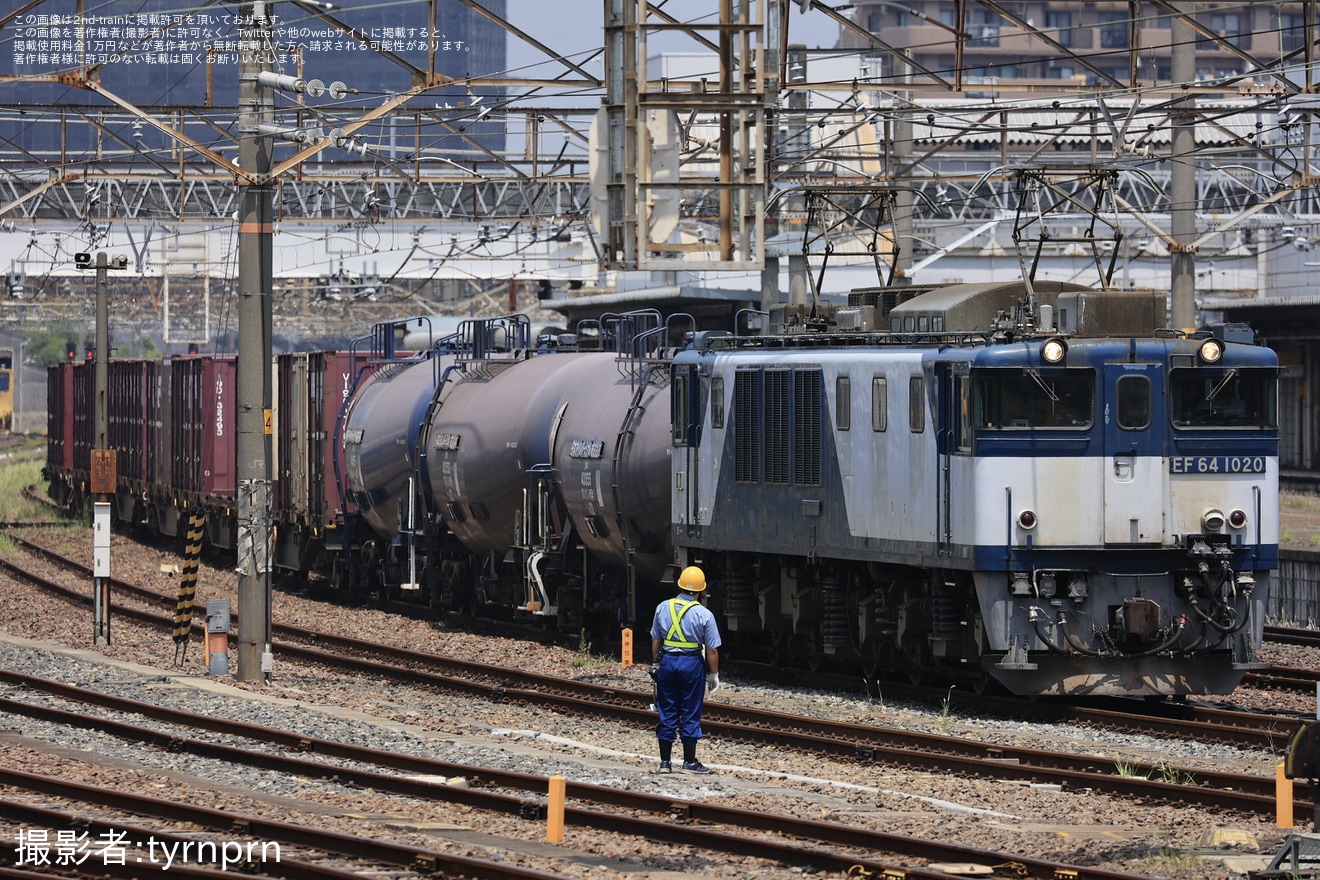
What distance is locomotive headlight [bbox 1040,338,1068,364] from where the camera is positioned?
18.2 m

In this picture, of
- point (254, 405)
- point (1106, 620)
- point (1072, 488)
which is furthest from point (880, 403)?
point (254, 405)

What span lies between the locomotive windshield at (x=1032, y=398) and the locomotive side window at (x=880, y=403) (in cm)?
155

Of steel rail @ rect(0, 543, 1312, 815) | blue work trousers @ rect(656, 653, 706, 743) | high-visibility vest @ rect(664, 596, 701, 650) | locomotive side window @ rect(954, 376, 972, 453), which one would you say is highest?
locomotive side window @ rect(954, 376, 972, 453)

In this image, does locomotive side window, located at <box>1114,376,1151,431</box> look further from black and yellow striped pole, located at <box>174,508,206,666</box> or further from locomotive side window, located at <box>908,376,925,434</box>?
black and yellow striped pole, located at <box>174,508,206,666</box>

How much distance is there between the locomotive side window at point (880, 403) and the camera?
64.2ft

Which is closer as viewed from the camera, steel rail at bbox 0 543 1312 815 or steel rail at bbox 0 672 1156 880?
steel rail at bbox 0 672 1156 880

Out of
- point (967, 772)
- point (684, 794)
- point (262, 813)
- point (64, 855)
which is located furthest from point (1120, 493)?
point (64, 855)

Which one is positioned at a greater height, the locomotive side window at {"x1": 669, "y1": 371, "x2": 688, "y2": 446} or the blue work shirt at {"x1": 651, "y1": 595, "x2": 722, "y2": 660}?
the locomotive side window at {"x1": 669, "y1": 371, "x2": 688, "y2": 446}

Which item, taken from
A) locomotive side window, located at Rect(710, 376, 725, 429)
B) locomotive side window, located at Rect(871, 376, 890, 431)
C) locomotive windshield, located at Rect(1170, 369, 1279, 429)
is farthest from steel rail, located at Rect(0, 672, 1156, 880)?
locomotive windshield, located at Rect(1170, 369, 1279, 429)

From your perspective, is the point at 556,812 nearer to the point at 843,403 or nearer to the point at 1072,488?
the point at 1072,488

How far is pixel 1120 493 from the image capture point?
1828 cm

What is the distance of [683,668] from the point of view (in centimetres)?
1538

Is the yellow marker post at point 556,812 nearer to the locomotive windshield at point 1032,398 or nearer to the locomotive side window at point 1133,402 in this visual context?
the locomotive windshield at point 1032,398

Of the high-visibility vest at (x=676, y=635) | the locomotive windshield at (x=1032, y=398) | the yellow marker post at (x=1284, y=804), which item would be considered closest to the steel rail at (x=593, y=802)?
the high-visibility vest at (x=676, y=635)
